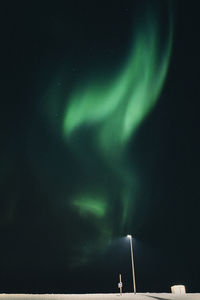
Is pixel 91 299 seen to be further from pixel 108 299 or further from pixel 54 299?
pixel 54 299

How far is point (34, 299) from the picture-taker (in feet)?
108

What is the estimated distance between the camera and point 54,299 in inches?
1289

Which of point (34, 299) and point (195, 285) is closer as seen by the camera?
point (34, 299)

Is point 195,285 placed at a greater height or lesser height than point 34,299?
greater

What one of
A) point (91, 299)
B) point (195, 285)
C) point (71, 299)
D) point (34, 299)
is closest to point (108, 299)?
point (91, 299)

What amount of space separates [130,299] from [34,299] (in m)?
8.78

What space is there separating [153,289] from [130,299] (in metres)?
46.8

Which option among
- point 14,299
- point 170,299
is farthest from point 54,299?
point 170,299

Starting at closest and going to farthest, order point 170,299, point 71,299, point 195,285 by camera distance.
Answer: point 170,299, point 71,299, point 195,285

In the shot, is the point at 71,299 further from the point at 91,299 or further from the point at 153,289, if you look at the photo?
the point at 153,289

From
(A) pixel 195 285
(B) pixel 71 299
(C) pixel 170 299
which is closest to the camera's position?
(C) pixel 170 299

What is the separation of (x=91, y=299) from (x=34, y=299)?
5894 millimetres

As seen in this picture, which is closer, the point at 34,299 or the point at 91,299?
the point at 91,299

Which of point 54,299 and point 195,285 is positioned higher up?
point 195,285
